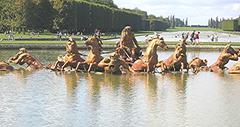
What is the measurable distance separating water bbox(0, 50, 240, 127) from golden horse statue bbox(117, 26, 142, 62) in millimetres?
4079

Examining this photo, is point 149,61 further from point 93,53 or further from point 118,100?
point 118,100

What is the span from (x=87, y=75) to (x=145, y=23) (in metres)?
147

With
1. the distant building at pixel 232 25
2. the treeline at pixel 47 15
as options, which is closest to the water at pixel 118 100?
the treeline at pixel 47 15

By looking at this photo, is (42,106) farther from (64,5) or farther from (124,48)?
(64,5)

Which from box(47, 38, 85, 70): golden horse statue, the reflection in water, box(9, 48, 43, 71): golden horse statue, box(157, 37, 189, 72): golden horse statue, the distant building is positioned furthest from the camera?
the distant building

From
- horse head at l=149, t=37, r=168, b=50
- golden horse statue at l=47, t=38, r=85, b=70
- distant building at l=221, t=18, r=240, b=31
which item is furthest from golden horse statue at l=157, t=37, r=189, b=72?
distant building at l=221, t=18, r=240, b=31

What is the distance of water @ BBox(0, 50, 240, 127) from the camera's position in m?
14.9

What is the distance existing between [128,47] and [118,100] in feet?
42.5

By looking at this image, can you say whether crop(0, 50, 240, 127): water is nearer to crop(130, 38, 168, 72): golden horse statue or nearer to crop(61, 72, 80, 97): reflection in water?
crop(61, 72, 80, 97): reflection in water

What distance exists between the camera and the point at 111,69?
27.3 meters

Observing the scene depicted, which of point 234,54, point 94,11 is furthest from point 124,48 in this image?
point 94,11

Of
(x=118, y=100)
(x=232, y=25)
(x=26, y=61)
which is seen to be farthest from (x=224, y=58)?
(x=232, y=25)

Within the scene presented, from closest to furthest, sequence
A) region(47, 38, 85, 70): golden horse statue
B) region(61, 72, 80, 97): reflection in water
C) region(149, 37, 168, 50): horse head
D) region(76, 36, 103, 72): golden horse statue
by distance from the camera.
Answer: region(61, 72, 80, 97): reflection in water, region(76, 36, 103, 72): golden horse statue, region(47, 38, 85, 70): golden horse statue, region(149, 37, 168, 50): horse head

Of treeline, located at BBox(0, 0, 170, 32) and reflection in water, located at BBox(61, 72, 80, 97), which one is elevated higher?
treeline, located at BBox(0, 0, 170, 32)
